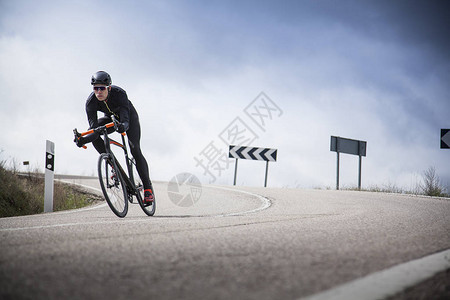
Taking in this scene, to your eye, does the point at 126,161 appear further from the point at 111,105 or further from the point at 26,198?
the point at 26,198

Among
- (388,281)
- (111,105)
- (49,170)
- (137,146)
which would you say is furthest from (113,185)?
(388,281)

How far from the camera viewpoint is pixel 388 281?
1.85 m

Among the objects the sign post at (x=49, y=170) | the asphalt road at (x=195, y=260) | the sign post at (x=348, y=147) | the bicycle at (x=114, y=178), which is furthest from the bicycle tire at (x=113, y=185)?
the sign post at (x=348, y=147)

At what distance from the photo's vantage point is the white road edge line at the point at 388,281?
1603 mm

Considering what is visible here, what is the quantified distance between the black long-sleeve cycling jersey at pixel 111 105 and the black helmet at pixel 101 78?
21 centimetres

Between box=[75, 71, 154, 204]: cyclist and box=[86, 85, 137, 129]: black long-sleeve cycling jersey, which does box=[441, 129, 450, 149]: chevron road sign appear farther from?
box=[86, 85, 137, 129]: black long-sleeve cycling jersey

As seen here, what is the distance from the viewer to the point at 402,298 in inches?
64.1

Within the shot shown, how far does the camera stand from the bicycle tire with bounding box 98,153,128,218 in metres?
5.49

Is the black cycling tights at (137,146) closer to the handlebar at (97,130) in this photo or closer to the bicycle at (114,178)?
the bicycle at (114,178)

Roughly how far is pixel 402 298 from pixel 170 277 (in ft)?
3.59

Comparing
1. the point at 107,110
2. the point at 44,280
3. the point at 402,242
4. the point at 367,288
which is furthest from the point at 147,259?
the point at 107,110

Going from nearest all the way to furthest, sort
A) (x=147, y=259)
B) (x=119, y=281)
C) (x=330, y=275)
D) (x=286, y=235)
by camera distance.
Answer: (x=119, y=281) < (x=330, y=275) < (x=147, y=259) < (x=286, y=235)

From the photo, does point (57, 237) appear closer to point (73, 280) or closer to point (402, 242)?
point (73, 280)

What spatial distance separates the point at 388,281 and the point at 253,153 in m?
19.6
